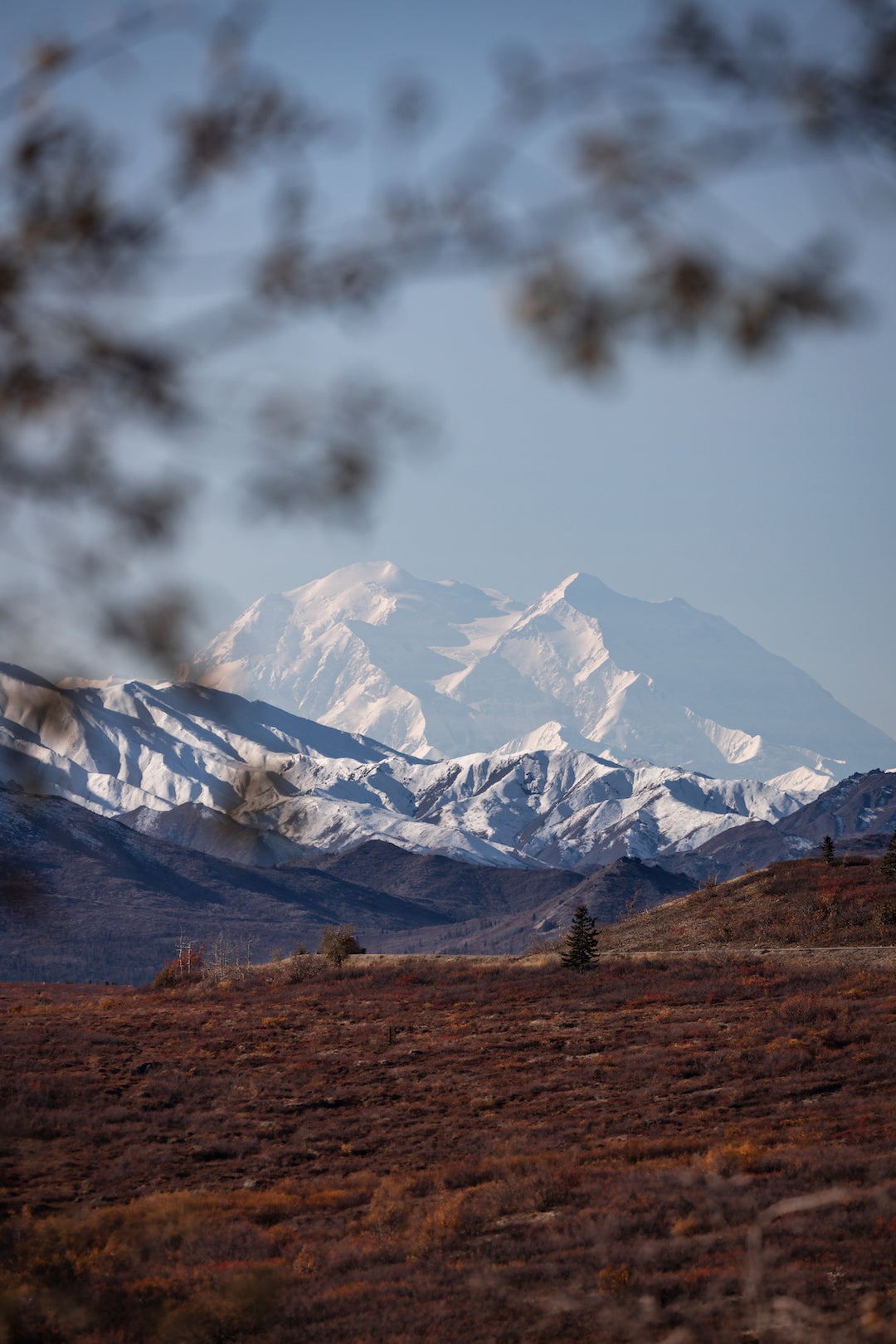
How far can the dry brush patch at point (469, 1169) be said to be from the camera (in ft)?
31.6

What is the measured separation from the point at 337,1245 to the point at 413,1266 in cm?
186

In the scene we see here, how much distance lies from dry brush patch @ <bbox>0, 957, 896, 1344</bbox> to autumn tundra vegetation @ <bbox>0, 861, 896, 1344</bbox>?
72 millimetres

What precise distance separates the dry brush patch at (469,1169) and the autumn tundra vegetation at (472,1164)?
72 mm

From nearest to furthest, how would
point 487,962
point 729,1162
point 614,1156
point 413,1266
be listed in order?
1. point 413,1266
2. point 729,1162
3. point 614,1156
4. point 487,962

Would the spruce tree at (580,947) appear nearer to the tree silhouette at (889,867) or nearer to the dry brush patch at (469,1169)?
the dry brush patch at (469,1169)

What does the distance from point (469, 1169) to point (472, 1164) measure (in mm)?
465

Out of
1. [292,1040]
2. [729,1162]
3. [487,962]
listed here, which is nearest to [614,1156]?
[729,1162]

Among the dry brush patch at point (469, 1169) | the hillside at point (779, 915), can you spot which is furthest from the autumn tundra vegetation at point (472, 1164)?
the hillside at point (779, 915)

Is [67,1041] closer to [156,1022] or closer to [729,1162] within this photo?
[156,1022]

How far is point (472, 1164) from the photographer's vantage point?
17.9 metres

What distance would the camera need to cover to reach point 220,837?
179 inches

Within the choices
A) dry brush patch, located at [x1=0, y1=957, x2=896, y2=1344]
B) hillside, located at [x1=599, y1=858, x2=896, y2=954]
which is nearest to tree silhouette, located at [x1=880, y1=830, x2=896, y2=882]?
hillside, located at [x1=599, y1=858, x2=896, y2=954]

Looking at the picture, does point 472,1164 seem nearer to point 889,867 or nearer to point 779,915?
point 779,915

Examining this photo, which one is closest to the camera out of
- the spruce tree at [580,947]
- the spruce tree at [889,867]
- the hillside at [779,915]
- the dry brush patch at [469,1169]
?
the dry brush patch at [469,1169]
